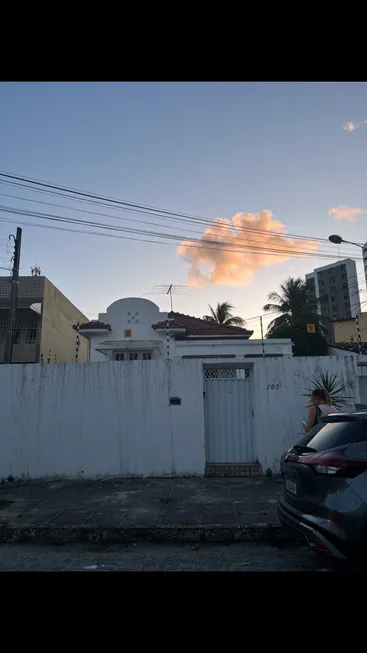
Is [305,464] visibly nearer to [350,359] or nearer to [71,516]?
[71,516]

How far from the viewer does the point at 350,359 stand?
8.30 m

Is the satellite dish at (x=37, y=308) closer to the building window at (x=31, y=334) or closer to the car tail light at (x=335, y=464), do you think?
the building window at (x=31, y=334)

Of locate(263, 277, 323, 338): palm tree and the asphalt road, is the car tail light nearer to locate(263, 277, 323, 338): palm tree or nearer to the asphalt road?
the asphalt road

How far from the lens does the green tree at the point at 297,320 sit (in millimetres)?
27328

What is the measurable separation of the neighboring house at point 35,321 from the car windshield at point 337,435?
1933 cm

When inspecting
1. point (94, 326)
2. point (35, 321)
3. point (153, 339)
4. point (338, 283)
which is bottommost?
point (153, 339)

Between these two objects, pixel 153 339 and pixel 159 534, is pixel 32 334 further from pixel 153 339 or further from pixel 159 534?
pixel 159 534

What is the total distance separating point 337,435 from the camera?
357 centimetres

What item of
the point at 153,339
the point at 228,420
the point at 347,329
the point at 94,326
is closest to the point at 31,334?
the point at 94,326

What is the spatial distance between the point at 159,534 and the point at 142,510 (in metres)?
0.87

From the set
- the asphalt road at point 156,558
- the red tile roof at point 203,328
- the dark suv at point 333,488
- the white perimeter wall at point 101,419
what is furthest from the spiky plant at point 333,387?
the red tile roof at point 203,328
